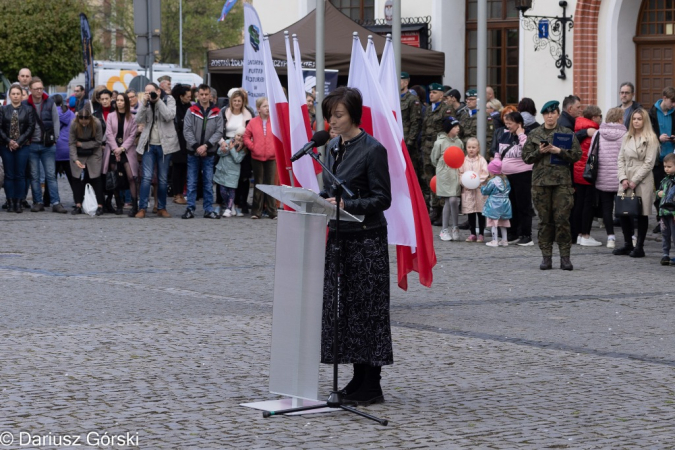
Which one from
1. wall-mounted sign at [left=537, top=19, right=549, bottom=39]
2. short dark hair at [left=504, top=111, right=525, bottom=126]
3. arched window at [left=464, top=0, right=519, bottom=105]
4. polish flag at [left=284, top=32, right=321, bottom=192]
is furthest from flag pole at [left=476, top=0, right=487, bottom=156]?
arched window at [left=464, top=0, right=519, bottom=105]

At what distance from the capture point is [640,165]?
573 inches

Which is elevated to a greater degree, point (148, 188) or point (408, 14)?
point (408, 14)

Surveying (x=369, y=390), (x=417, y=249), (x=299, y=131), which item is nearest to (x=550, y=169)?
(x=417, y=249)

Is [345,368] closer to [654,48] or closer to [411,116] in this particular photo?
[411,116]

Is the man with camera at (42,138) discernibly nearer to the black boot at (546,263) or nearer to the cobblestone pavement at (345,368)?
the cobblestone pavement at (345,368)

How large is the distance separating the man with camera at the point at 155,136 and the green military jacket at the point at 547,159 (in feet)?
21.8

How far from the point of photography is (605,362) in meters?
8.05

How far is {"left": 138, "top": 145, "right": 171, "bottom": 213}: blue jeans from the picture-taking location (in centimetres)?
1839

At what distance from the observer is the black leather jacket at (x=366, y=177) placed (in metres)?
6.86

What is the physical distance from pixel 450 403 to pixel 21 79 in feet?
47.3

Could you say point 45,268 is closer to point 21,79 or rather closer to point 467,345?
point 467,345

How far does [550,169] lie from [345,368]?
605 cm

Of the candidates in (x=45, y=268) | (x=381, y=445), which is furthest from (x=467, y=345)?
(x=45, y=268)

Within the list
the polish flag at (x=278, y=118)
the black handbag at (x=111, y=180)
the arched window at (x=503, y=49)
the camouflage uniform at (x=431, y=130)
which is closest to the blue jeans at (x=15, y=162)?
the black handbag at (x=111, y=180)
